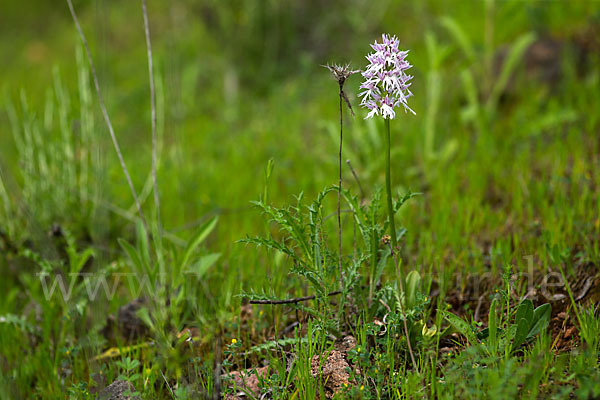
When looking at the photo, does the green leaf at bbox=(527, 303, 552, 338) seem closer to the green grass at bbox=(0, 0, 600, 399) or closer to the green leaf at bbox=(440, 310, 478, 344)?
the green grass at bbox=(0, 0, 600, 399)

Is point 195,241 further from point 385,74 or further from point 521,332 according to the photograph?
point 521,332

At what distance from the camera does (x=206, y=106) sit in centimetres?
479

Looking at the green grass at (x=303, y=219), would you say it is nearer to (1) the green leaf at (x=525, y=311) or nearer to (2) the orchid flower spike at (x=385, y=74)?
(1) the green leaf at (x=525, y=311)

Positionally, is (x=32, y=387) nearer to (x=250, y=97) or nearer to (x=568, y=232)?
(x=568, y=232)

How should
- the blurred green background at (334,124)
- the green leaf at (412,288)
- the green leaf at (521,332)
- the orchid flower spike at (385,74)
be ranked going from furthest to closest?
1. the blurred green background at (334,124)
2. the green leaf at (412,288)
3. the green leaf at (521,332)
4. the orchid flower spike at (385,74)

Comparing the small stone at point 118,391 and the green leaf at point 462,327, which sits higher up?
the green leaf at point 462,327

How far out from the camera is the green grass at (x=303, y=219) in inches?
55.7

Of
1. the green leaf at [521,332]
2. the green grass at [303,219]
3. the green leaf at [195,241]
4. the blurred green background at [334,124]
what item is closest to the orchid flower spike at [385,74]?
the green grass at [303,219]

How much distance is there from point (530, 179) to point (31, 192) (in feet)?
8.41

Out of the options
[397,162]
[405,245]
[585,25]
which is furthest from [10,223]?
[585,25]

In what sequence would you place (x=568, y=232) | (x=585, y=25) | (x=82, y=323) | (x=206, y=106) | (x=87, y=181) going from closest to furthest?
1. (x=82, y=323)
2. (x=568, y=232)
3. (x=87, y=181)
4. (x=585, y=25)
5. (x=206, y=106)

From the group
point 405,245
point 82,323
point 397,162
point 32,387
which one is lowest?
point 32,387

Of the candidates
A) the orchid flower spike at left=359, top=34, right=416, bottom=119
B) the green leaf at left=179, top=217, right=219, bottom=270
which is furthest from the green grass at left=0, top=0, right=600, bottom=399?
the orchid flower spike at left=359, top=34, right=416, bottom=119

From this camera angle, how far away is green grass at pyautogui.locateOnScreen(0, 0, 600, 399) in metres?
1.41
